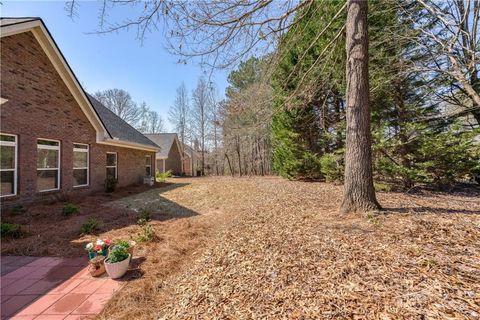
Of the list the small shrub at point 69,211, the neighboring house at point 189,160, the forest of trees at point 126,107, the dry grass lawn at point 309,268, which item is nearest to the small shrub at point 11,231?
the dry grass lawn at point 309,268

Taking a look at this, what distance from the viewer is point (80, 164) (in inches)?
359

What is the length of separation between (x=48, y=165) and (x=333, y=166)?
11.0 meters

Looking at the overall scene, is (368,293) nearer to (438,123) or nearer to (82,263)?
(82,263)

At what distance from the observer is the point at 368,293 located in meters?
2.00

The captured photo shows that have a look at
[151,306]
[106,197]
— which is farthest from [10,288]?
[106,197]

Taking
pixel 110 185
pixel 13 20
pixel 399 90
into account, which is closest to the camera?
pixel 13 20

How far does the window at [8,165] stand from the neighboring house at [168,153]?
17.1m

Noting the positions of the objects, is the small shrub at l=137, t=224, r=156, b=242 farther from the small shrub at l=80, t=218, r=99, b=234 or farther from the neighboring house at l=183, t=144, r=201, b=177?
the neighboring house at l=183, t=144, r=201, b=177

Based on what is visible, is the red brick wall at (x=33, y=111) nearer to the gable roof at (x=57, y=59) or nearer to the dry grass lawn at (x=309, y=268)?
the gable roof at (x=57, y=59)

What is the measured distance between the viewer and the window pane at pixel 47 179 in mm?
7250

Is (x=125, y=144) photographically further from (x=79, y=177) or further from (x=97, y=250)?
(x=97, y=250)

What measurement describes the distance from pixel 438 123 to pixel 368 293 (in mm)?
8477

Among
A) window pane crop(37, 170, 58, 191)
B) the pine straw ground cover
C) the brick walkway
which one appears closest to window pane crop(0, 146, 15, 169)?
window pane crop(37, 170, 58, 191)

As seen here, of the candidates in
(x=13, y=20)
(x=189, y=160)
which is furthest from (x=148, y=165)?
(x=189, y=160)
